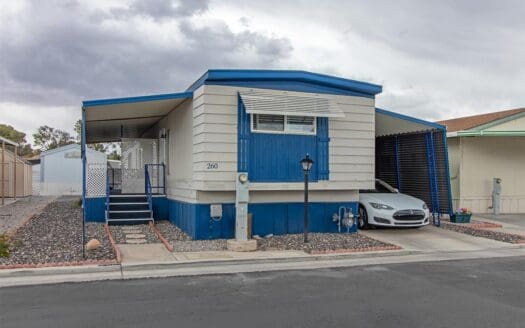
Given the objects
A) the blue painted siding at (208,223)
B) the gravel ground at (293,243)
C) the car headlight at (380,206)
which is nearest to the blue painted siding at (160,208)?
the gravel ground at (293,243)

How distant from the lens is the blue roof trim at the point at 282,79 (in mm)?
10680

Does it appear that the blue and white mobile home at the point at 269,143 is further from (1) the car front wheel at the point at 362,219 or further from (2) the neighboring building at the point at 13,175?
(2) the neighboring building at the point at 13,175

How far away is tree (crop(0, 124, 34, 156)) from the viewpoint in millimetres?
56662

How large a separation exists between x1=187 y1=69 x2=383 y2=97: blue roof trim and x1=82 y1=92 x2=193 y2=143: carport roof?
950mm

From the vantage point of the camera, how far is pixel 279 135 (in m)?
11.3

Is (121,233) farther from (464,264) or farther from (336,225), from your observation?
(464,264)

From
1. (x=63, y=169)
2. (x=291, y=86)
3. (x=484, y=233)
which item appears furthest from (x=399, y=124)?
(x=63, y=169)

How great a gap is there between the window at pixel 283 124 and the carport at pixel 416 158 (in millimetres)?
2491

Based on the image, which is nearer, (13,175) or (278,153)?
(278,153)

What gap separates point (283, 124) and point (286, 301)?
5.73 meters

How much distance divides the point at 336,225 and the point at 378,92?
11.1 feet

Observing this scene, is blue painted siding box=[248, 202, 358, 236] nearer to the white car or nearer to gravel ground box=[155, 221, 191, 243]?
the white car

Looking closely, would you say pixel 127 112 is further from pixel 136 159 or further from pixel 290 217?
pixel 136 159

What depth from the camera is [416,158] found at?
46.8ft
